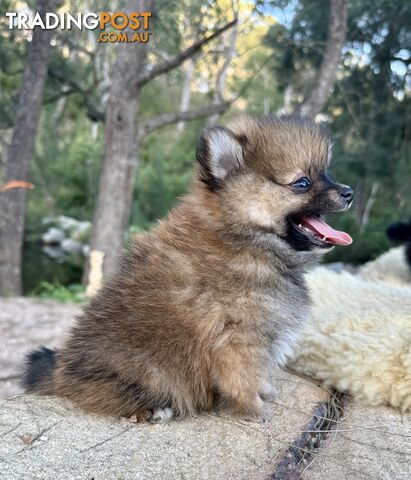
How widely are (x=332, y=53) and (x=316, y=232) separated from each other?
599 cm

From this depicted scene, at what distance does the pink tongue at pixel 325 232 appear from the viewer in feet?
8.04

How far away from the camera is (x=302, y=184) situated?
2.40 metres

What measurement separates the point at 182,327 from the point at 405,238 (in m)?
4.94

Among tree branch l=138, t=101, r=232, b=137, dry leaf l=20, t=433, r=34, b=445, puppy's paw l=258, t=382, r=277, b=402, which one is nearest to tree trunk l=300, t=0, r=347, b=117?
tree branch l=138, t=101, r=232, b=137

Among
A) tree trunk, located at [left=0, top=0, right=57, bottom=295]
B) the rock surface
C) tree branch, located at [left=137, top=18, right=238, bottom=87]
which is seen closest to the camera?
the rock surface

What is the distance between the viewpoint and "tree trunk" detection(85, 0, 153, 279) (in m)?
7.54

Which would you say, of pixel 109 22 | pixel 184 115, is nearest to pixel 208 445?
pixel 109 22

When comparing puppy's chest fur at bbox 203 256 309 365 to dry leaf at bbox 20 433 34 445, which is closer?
dry leaf at bbox 20 433 34 445

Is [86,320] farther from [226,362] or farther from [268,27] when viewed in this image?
[268,27]

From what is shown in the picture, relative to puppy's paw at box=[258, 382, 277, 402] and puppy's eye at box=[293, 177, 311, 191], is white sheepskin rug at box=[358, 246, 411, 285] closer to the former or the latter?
puppy's paw at box=[258, 382, 277, 402]

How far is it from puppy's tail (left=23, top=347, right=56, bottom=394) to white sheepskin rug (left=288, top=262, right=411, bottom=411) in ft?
4.86

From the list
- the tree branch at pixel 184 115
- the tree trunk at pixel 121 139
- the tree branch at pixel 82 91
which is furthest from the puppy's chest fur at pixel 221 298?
the tree branch at pixel 82 91

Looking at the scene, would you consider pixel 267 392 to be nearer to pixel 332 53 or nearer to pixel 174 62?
pixel 174 62

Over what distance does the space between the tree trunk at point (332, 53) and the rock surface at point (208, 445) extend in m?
5.82
